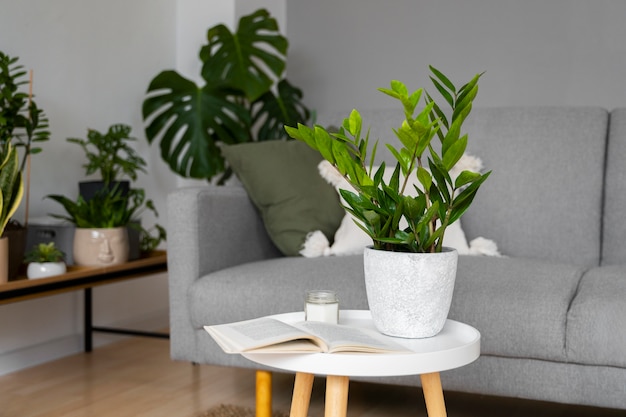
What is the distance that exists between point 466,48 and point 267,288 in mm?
2245

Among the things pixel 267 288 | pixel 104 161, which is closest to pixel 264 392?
pixel 267 288

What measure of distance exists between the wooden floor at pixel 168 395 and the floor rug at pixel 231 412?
7 cm

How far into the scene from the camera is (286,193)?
2.70m

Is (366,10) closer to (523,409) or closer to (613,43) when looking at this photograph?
(613,43)

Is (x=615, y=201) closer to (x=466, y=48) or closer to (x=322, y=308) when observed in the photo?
(x=322, y=308)

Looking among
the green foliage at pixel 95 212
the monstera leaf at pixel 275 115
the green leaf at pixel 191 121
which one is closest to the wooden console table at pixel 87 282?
the green foliage at pixel 95 212

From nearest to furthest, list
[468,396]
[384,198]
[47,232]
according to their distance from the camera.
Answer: [384,198] < [468,396] < [47,232]

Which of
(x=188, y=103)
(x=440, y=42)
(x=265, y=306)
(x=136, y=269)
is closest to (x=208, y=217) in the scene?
(x=265, y=306)

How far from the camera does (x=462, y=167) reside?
2.67 m

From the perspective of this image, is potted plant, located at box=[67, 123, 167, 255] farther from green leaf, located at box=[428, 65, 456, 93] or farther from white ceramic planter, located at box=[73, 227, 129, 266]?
green leaf, located at box=[428, 65, 456, 93]

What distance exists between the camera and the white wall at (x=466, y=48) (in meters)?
3.87

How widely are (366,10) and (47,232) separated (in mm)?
2137

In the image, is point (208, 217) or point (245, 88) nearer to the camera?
point (208, 217)

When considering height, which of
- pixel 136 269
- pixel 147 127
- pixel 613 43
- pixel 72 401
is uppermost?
pixel 613 43
